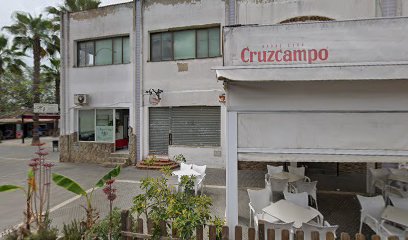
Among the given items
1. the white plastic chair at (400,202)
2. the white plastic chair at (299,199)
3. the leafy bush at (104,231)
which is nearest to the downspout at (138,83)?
the leafy bush at (104,231)

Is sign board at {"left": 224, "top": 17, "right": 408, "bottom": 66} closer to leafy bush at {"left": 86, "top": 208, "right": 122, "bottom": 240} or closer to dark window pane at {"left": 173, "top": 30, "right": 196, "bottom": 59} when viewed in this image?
leafy bush at {"left": 86, "top": 208, "right": 122, "bottom": 240}

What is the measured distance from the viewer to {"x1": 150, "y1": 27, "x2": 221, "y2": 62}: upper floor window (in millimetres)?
13727

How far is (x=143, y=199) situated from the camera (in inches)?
183

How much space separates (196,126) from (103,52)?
748 cm

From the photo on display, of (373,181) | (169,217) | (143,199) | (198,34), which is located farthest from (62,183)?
(198,34)

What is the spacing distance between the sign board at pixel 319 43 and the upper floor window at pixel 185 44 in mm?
8824

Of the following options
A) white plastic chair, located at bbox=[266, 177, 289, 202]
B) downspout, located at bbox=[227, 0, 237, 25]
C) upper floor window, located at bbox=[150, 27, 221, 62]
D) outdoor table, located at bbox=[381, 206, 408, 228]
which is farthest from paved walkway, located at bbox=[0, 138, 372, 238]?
downspout, located at bbox=[227, 0, 237, 25]

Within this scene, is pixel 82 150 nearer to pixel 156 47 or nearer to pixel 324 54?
pixel 156 47

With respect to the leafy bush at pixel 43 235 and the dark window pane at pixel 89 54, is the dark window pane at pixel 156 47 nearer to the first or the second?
the dark window pane at pixel 89 54

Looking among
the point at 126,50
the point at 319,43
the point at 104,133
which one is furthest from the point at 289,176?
the point at 126,50

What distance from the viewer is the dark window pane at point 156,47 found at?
14596 millimetres

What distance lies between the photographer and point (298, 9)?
12562 mm

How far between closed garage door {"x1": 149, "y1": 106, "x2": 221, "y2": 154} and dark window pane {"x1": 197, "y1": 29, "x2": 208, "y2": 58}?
2.89m

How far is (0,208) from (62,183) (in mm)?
5067
